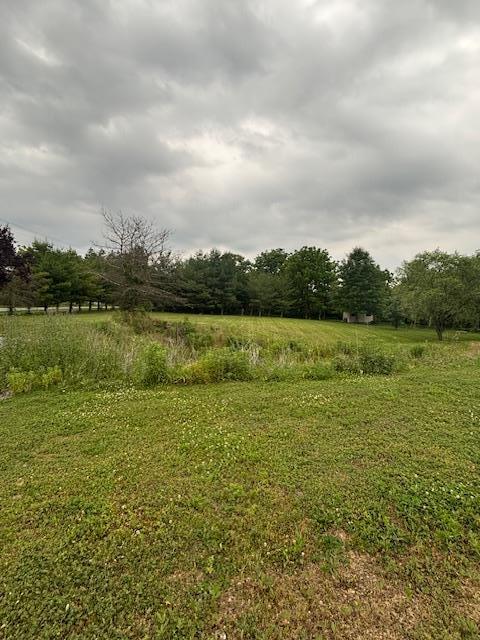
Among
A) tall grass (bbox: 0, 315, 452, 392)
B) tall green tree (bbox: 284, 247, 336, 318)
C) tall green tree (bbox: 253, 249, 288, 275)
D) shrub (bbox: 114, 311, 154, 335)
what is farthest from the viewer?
tall green tree (bbox: 253, 249, 288, 275)

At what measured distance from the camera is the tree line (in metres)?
16.3

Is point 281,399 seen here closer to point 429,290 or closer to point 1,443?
point 1,443

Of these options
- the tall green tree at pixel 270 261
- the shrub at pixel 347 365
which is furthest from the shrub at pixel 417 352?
the tall green tree at pixel 270 261

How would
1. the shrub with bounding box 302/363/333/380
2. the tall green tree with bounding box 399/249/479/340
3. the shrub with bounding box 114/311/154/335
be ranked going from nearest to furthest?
the shrub with bounding box 302/363/333/380 < the shrub with bounding box 114/311/154/335 < the tall green tree with bounding box 399/249/479/340

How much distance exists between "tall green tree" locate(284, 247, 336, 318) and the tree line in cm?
14

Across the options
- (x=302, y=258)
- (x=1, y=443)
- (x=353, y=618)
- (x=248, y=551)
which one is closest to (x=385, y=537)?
(x=353, y=618)

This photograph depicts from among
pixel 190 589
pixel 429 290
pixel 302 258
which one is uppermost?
pixel 302 258

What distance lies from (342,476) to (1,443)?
3.95 meters

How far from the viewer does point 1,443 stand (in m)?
3.43

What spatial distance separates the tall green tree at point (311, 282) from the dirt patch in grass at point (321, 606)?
38.5m

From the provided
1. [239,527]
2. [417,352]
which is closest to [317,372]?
[239,527]

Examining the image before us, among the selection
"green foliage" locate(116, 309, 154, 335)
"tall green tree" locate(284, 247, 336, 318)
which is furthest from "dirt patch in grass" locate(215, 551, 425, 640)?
"tall green tree" locate(284, 247, 336, 318)

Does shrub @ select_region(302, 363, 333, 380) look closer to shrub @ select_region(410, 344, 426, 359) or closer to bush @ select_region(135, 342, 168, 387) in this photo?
bush @ select_region(135, 342, 168, 387)

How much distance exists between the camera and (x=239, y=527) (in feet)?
7.26
